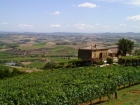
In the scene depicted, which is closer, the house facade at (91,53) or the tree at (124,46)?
the house facade at (91,53)

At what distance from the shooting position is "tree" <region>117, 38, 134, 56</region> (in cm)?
7175

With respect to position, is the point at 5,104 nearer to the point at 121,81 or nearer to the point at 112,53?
the point at 121,81

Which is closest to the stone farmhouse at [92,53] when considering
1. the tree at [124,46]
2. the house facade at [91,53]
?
the house facade at [91,53]

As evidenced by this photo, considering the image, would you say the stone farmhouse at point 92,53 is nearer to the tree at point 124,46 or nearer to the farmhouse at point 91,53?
the farmhouse at point 91,53

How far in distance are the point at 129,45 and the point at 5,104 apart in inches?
2364

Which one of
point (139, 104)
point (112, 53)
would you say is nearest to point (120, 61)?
point (112, 53)

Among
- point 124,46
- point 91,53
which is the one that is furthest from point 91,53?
point 124,46

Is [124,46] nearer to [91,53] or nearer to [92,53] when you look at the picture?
[92,53]

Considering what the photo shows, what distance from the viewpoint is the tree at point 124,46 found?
71.8m

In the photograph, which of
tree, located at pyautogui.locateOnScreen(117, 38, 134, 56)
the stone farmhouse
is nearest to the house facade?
the stone farmhouse

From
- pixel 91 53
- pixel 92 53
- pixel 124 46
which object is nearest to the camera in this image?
pixel 91 53

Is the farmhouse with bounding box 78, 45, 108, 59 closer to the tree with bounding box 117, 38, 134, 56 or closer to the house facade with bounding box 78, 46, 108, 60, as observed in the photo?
the house facade with bounding box 78, 46, 108, 60

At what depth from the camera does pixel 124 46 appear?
7238 cm

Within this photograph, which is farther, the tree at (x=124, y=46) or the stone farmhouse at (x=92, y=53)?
the tree at (x=124, y=46)
